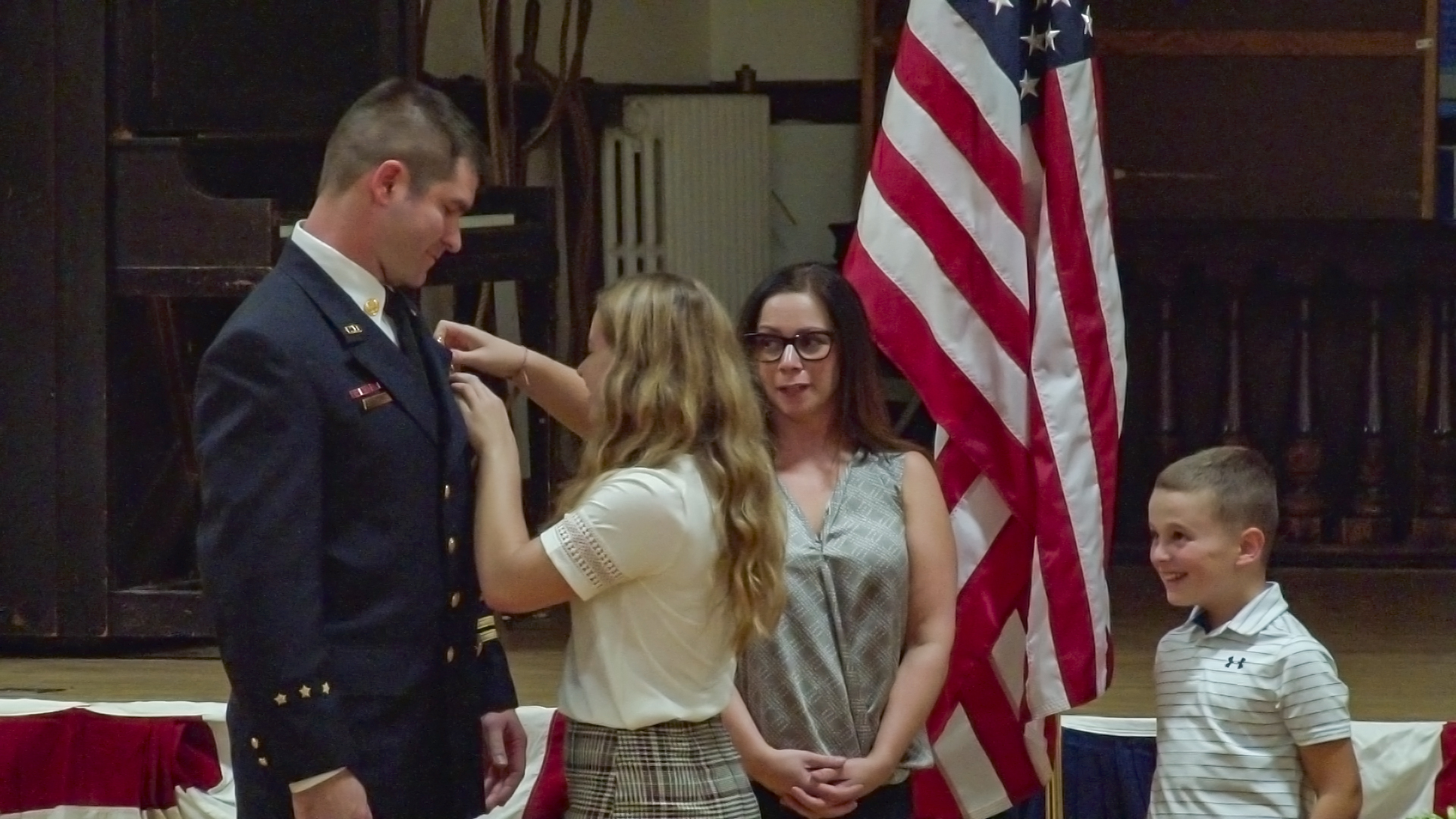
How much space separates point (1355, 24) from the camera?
651cm

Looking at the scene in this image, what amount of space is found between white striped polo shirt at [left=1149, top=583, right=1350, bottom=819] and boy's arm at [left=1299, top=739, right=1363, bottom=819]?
17mm

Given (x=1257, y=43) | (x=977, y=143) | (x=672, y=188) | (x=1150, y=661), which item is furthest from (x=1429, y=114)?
(x=977, y=143)

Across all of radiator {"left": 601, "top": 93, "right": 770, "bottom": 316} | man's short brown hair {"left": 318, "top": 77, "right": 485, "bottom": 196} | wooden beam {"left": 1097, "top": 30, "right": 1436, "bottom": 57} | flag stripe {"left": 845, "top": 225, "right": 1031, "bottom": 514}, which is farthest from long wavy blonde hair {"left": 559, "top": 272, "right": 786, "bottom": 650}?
wooden beam {"left": 1097, "top": 30, "right": 1436, "bottom": 57}

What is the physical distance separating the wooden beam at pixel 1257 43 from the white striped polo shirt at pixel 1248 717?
13.9 feet

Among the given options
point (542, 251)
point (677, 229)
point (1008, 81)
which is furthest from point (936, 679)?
point (677, 229)

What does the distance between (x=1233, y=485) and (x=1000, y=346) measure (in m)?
0.51

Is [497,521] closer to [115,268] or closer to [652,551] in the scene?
[652,551]

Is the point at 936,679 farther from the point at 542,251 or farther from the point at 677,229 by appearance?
the point at 677,229

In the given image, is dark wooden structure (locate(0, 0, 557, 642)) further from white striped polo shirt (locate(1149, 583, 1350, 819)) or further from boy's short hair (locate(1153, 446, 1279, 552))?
white striped polo shirt (locate(1149, 583, 1350, 819))

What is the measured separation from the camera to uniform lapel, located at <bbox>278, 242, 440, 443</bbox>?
6.91 ft

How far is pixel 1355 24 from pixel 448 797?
17.0 ft

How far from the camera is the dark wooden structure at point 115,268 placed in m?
4.39

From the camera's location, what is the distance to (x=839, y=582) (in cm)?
260

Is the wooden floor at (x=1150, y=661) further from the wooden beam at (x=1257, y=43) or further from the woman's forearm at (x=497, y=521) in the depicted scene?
the wooden beam at (x=1257, y=43)
